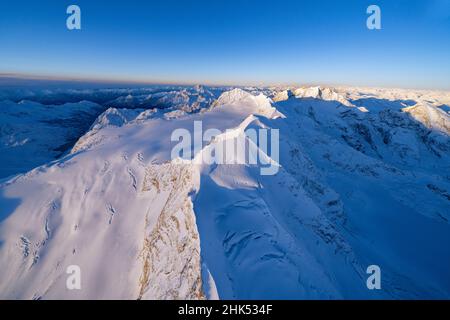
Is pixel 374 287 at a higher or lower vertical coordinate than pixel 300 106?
lower

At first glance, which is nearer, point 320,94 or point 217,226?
point 217,226

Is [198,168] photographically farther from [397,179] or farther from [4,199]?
[397,179]

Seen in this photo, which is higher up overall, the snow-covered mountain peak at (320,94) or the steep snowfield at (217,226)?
the snow-covered mountain peak at (320,94)

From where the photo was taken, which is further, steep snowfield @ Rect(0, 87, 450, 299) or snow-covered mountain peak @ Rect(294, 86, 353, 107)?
snow-covered mountain peak @ Rect(294, 86, 353, 107)

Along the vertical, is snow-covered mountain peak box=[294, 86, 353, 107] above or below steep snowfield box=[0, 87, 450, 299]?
above

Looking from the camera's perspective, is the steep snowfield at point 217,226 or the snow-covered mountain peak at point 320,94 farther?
the snow-covered mountain peak at point 320,94

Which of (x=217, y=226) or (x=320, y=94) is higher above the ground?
(x=320, y=94)
